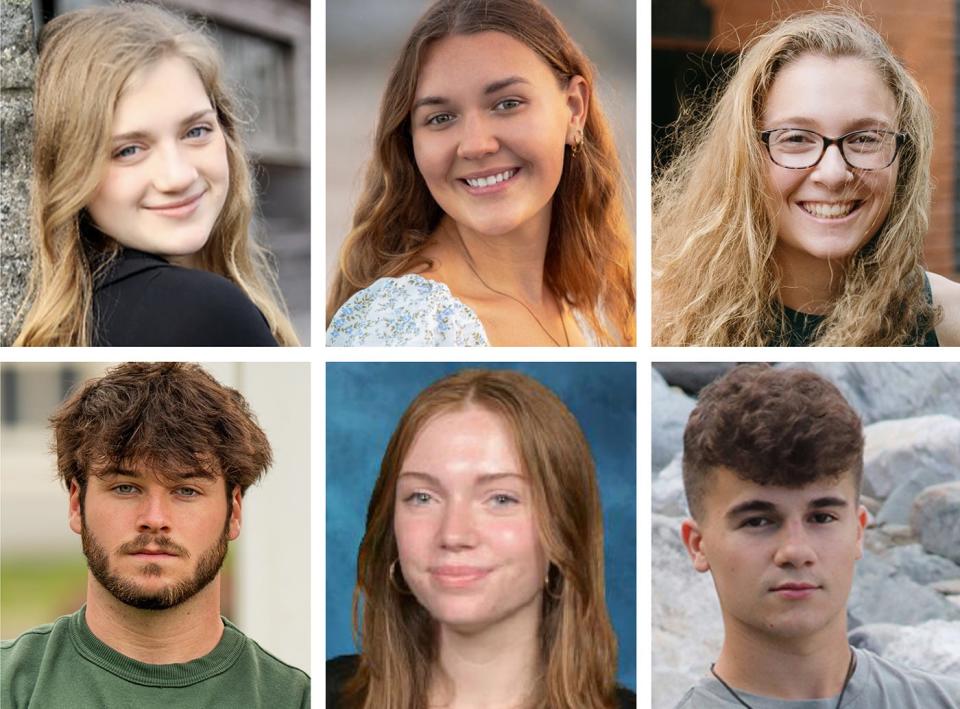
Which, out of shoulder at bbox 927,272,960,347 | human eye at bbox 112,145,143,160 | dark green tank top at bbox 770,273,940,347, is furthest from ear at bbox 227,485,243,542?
shoulder at bbox 927,272,960,347

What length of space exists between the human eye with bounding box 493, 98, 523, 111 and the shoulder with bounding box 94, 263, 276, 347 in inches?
19.5

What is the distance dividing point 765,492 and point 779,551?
0.10 meters

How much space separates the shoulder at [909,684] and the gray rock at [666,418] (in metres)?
0.44

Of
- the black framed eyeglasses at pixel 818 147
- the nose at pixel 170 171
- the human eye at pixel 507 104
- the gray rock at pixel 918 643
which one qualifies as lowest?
the gray rock at pixel 918 643

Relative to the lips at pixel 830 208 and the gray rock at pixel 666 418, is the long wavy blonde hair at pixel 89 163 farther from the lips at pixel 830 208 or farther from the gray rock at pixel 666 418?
the lips at pixel 830 208

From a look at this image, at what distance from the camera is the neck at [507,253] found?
2035mm

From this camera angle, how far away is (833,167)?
6.53 feet

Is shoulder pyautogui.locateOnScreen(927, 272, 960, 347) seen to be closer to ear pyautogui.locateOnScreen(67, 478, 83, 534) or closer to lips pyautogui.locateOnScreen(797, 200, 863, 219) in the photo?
lips pyautogui.locateOnScreen(797, 200, 863, 219)

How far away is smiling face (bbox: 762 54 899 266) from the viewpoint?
1.99 metres

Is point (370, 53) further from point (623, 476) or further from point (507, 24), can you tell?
point (623, 476)

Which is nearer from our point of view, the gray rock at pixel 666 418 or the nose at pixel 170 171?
the nose at pixel 170 171

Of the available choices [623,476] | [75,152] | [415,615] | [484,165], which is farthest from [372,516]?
[75,152]

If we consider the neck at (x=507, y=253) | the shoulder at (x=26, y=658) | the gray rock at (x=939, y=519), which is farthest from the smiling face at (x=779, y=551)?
the shoulder at (x=26, y=658)

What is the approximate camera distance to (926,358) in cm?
204
